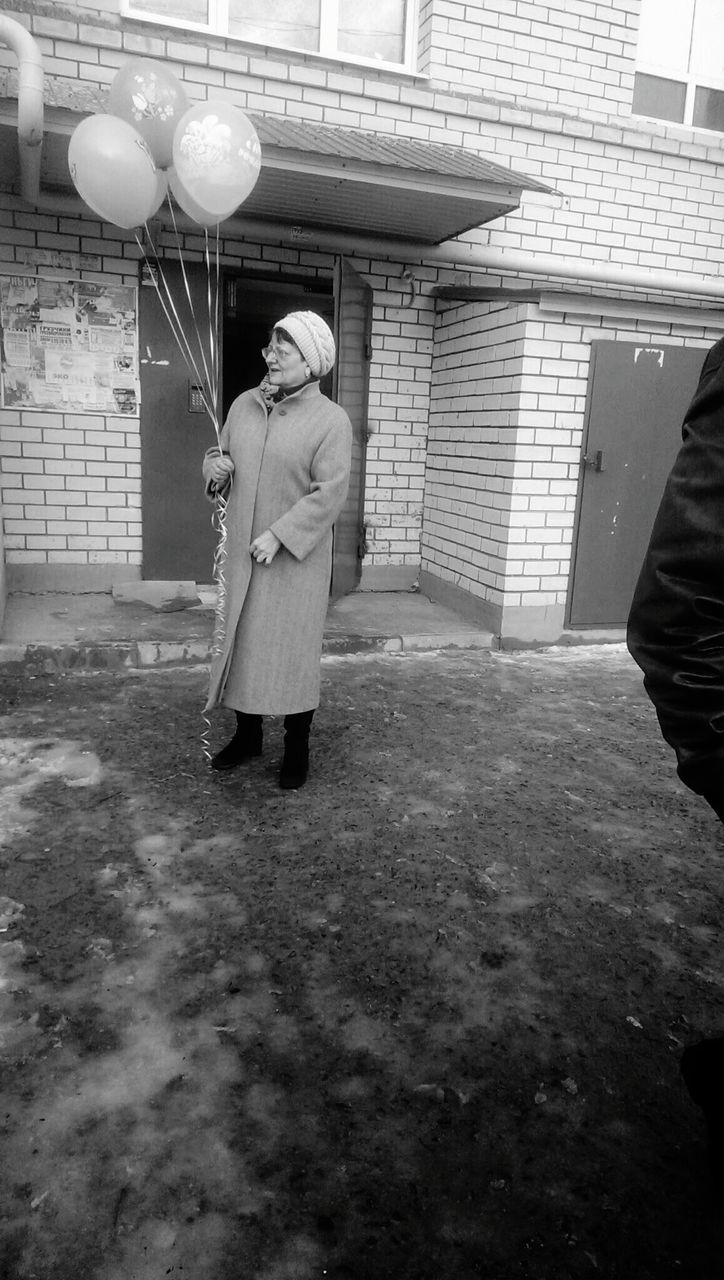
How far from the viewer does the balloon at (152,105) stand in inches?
153

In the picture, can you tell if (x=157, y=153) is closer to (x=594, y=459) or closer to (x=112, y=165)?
(x=112, y=165)

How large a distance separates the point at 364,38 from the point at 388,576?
3901 mm

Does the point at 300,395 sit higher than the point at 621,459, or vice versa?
the point at 300,395

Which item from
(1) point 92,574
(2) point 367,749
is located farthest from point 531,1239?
(1) point 92,574

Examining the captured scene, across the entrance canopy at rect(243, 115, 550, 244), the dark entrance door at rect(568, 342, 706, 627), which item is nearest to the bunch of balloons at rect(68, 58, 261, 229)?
the entrance canopy at rect(243, 115, 550, 244)

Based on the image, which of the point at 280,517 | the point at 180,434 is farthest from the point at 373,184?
the point at 280,517

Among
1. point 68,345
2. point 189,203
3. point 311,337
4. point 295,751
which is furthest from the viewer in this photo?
point 68,345

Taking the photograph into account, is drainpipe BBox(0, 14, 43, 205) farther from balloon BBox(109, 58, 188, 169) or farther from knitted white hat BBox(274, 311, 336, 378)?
knitted white hat BBox(274, 311, 336, 378)

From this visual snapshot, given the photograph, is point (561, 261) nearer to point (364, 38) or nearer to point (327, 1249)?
point (364, 38)

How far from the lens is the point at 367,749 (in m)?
3.86

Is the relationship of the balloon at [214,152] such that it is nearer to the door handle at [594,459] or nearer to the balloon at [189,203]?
the balloon at [189,203]

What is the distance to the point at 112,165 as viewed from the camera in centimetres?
359

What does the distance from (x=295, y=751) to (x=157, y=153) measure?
9.45ft

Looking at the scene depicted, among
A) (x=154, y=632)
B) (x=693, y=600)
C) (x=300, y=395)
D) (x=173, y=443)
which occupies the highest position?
(x=300, y=395)
